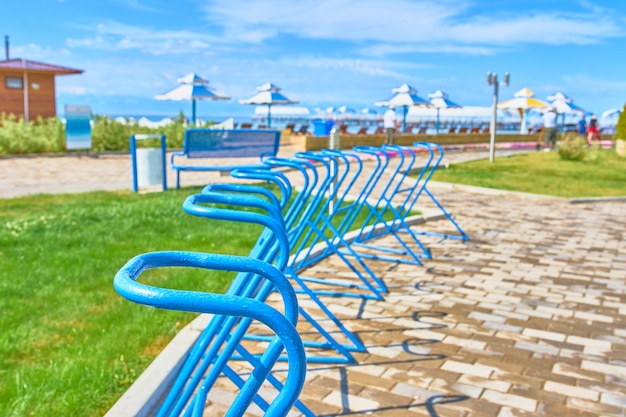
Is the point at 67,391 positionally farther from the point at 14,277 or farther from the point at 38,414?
the point at 14,277

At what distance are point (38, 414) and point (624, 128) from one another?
22.7m

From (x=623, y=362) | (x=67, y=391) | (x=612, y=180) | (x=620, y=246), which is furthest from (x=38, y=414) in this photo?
(x=612, y=180)

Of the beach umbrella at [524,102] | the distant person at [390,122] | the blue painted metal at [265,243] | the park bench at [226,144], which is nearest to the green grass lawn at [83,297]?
the blue painted metal at [265,243]

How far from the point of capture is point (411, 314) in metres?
4.91

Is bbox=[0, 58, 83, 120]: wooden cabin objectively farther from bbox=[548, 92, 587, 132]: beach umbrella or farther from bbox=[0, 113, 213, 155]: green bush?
bbox=[548, 92, 587, 132]: beach umbrella

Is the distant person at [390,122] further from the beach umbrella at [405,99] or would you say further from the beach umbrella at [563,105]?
the beach umbrella at [563,105]

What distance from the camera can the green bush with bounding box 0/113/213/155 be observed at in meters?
18.5

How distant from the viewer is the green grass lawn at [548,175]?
1328 cm

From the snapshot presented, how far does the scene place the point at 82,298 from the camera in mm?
5008

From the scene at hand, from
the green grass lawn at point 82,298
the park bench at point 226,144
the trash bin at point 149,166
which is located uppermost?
the park bench at point 226,144

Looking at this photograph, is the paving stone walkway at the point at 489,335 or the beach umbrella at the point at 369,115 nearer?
the paving stone walkway at the point at 489,335

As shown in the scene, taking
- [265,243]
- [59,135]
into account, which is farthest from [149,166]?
[59,135]

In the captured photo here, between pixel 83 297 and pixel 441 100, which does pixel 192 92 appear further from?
pixel 83 297

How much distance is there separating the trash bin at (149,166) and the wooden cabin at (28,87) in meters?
18.4
